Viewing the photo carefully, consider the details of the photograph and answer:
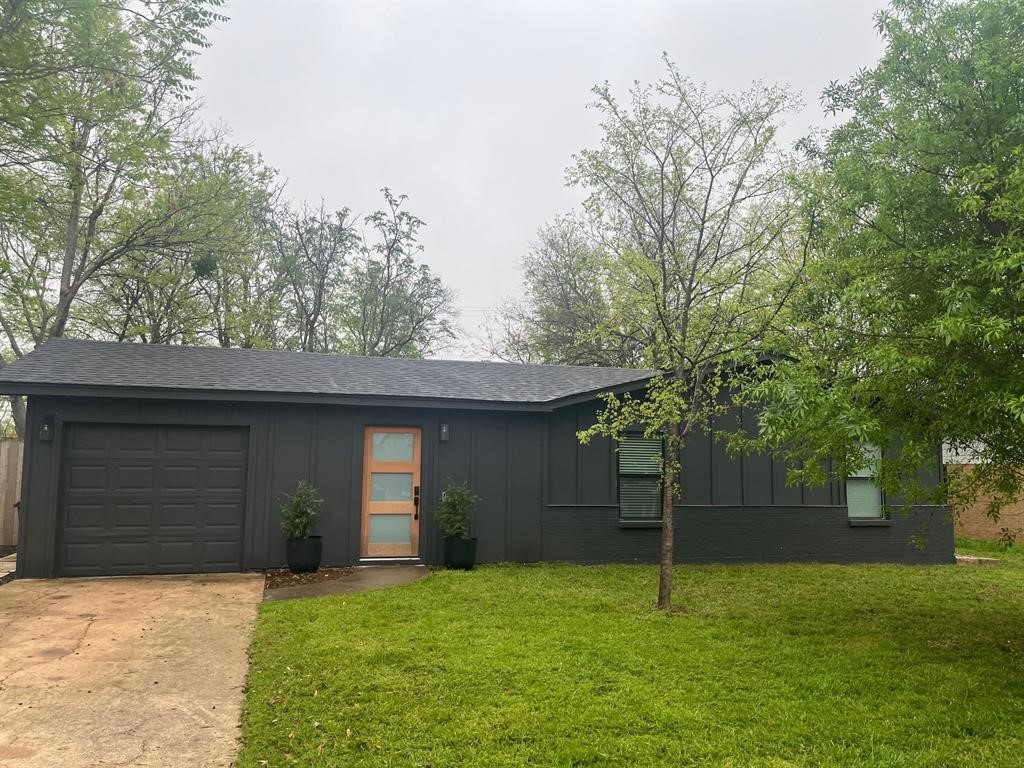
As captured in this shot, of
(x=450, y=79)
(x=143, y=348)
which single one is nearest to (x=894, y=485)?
(x=143, y=348)

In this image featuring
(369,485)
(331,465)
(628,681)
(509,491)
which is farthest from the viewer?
(509,491)

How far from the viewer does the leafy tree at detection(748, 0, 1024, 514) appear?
4.20 m

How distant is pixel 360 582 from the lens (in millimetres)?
7676

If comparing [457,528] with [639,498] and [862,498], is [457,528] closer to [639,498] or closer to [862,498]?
[639,498]

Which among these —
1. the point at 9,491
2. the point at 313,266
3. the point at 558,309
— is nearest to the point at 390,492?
the point at 9,491

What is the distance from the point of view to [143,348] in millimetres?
9953

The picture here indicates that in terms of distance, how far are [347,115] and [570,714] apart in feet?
62.9

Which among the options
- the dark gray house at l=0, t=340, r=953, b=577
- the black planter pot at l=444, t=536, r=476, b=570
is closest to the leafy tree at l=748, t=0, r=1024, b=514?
the dark gray house at l=0, t=340, r=953, b=577

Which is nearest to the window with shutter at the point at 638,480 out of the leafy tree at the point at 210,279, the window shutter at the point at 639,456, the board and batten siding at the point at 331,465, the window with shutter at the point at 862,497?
the window shutter at the point at 639,456

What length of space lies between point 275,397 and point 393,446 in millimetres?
1705

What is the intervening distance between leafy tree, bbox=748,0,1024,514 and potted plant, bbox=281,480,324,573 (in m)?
5.61

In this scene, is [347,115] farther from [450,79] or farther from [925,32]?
[925,32]

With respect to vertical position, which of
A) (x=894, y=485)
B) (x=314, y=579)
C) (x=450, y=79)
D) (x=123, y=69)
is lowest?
(x=314, y=579)

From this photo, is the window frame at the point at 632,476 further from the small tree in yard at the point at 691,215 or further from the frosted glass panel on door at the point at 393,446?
the frosted glass panel on door at the point at 393,446
